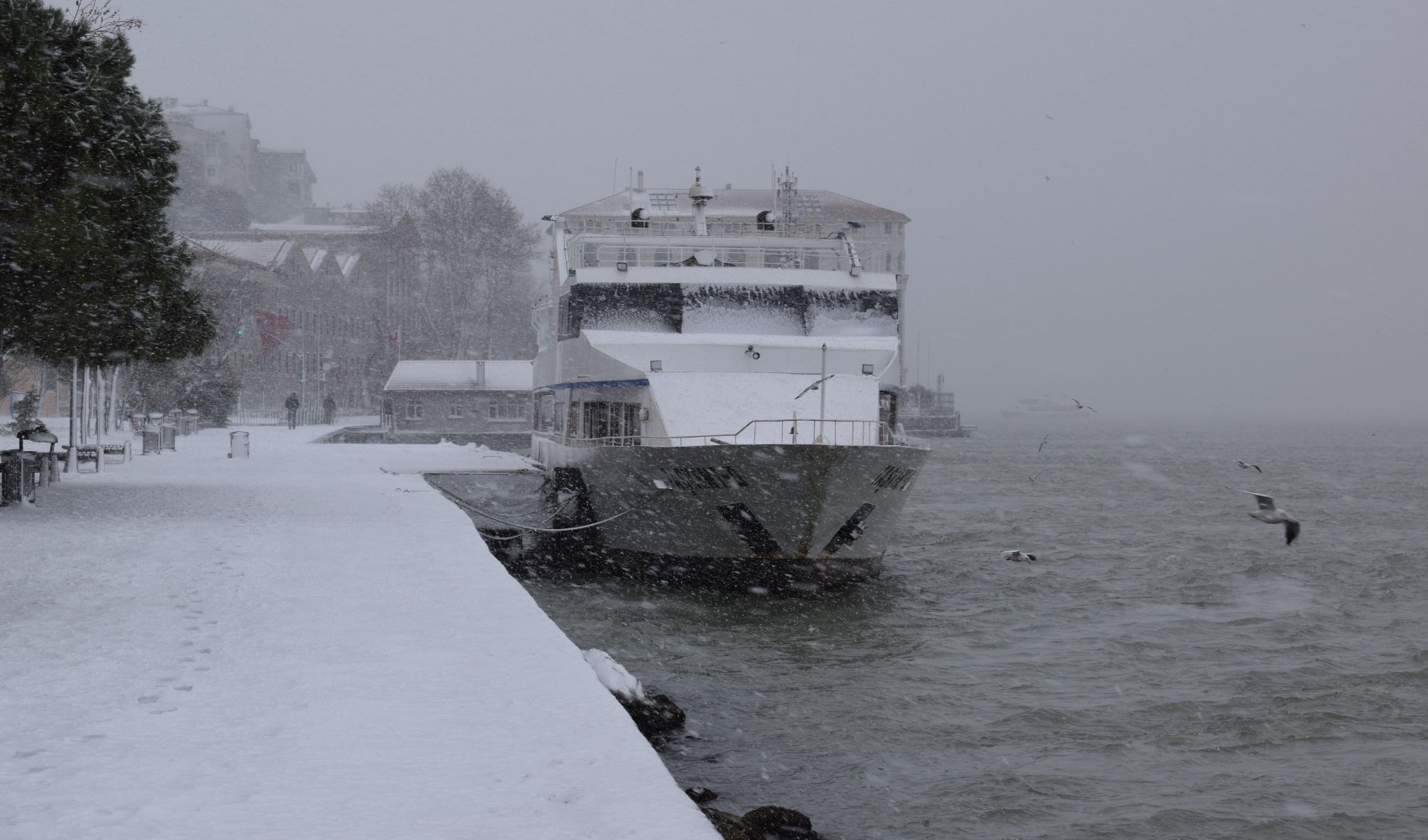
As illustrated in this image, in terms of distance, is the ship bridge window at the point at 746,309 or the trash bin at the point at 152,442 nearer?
the ship bridge window at the point at 746,309

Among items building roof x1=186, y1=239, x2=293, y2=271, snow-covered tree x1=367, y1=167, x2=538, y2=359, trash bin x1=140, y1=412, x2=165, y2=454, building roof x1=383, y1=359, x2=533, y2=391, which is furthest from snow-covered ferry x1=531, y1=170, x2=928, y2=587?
building roof x1=186, y1=239, x2=293, y2=271

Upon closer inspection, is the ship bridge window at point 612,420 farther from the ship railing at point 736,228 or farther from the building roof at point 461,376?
the building roof at point 461,376

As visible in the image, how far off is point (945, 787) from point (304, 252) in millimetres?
97021

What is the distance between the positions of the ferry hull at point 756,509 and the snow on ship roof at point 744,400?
94cm

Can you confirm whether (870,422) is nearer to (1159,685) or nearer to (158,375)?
(1159,685)

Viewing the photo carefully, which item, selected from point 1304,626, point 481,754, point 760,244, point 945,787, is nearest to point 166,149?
point 760,244

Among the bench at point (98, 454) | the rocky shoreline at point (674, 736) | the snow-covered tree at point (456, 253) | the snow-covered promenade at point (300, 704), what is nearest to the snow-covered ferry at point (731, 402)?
the snow-covered promenade at point (300, 704)

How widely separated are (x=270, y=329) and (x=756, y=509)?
230ft

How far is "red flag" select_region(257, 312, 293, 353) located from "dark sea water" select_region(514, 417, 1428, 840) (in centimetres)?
6027

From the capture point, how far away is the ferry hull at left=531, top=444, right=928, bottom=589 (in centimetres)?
1878

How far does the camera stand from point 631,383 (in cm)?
2114

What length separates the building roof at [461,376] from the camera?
69.7 m

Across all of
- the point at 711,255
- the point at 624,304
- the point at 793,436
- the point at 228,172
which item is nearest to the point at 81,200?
the point at 624,304

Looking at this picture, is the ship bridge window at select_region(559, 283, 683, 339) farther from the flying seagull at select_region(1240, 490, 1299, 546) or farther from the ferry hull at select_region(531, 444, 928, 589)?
the flying seagull at select_region(1240, 490, 1299, 546)
